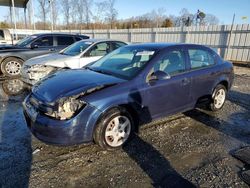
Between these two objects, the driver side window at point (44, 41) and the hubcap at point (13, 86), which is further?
the driver side window at point (44, 41)

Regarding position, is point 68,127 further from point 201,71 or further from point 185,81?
point 201,71

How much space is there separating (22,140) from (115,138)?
1644mm

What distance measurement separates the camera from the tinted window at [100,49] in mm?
7382

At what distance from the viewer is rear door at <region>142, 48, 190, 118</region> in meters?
3.79

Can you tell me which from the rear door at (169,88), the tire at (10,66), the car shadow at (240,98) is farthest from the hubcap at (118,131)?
the tire at (10,66)

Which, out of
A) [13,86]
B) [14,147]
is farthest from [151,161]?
[13,86]

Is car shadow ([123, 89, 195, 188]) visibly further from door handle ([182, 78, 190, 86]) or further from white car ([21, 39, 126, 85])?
white car ([21, 39, 126, 85])

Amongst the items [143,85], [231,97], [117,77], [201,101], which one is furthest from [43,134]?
[231,97]

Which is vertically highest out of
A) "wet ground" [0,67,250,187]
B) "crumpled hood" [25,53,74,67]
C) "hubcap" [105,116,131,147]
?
"crumpled hood" [25,53,74,67]

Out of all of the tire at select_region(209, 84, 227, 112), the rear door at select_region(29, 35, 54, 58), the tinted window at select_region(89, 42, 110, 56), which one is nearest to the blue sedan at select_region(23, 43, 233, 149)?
the tire at select_region(209, 84, 227, 112)

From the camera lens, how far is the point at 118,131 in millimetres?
3564

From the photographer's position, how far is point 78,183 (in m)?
2.81

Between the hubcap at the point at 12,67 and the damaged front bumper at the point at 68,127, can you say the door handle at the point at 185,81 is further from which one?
the hubcap at the point at 12,67

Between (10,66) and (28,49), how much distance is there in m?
0.98
